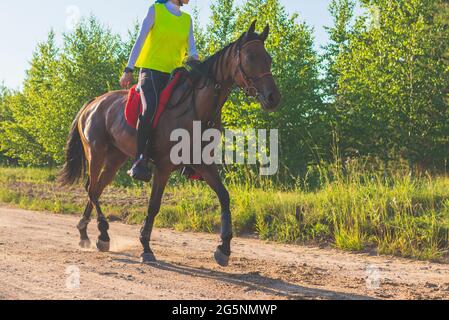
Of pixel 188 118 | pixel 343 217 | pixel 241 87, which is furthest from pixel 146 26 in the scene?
pixel 343 217

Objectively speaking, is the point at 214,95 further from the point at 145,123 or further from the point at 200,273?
the point at 200,273

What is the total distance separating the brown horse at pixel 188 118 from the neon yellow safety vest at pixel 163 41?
463 millimetres

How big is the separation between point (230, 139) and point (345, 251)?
957 cm

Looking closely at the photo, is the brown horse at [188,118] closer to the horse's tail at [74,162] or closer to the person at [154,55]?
the person at [154,55]

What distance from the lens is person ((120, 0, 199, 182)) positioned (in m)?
6.50

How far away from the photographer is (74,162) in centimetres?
911

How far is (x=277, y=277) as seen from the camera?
5.65 m

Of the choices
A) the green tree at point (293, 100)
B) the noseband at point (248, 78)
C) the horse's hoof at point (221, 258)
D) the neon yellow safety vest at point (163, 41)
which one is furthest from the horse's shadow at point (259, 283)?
the green tree at point (293, 100)

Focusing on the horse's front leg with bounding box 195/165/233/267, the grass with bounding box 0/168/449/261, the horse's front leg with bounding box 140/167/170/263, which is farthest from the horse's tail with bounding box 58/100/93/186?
the horse's front leg with bounding box 195/165/233/267

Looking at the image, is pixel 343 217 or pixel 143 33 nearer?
pixel 143 33

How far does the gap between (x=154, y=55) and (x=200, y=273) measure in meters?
2.73

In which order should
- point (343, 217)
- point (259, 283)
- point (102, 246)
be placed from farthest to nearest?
point (343, 217) < point (102, 246) < point (259, 283)

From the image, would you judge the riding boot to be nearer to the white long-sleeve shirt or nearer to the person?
the person

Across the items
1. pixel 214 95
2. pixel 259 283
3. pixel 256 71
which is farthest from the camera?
pixel 214 95
